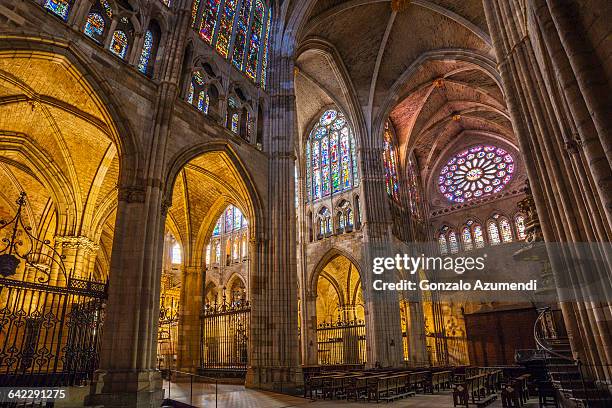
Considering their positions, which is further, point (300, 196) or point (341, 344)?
point (300, 196)

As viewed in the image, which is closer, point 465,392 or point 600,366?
point 600,366

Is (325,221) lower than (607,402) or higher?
higher

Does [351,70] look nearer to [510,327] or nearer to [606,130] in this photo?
[510,327]

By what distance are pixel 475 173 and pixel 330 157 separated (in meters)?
12.8

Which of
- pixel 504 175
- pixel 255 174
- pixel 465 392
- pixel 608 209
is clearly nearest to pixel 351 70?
pixel 255 174

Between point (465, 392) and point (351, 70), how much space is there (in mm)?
20455

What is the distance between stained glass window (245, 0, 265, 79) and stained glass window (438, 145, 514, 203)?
2136 cm

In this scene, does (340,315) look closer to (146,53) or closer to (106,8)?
(146,53)

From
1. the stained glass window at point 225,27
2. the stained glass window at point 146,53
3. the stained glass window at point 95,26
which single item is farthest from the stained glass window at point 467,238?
the stained glass window at point 95,26

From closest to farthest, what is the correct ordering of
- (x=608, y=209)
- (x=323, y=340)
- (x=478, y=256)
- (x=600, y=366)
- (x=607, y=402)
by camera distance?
(x=608, y=209), (x=607, y=402), (x=600, y=366), (x=323, y=340), (x=478, y=256)

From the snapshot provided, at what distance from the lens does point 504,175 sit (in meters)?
29.7

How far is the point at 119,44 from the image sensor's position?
10703 millimetres

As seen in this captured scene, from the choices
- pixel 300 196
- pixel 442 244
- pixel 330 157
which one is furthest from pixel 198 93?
pixel 442 244

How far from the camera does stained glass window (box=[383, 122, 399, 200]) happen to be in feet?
88.3
